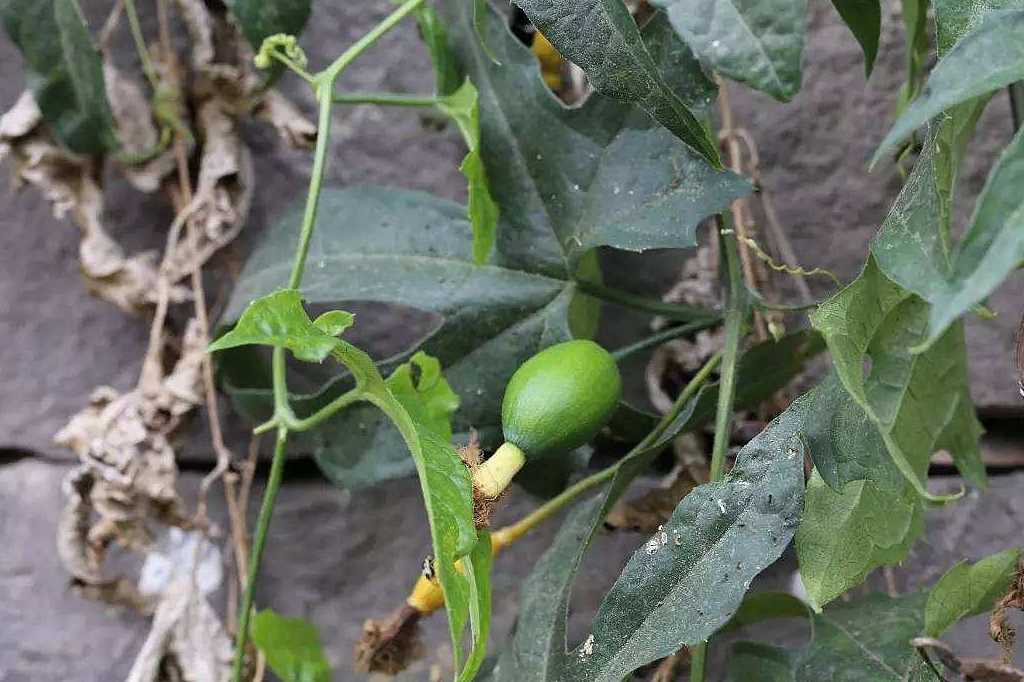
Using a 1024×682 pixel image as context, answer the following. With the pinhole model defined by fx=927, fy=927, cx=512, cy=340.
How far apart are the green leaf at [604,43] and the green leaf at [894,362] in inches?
5.5

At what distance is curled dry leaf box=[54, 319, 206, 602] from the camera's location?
73 centimetres

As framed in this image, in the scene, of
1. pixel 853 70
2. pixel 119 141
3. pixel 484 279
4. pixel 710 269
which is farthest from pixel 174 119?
pixel 853 70

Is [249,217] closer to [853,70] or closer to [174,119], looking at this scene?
[174,119]

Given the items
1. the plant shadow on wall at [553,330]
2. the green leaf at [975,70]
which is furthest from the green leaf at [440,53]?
the green leaf at [975,70]

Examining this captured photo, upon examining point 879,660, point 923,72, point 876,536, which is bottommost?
point 879,660

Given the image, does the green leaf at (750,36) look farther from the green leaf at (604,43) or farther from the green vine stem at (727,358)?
the green vine stem at (727,358)

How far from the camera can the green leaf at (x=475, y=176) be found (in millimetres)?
619

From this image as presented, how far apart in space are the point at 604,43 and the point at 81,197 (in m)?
0.53

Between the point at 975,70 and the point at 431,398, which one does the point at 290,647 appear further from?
the point at 975,70

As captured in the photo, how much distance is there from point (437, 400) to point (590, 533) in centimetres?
12

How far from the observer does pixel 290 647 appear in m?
0.75

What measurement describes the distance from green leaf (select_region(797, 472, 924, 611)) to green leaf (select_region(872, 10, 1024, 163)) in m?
0.21

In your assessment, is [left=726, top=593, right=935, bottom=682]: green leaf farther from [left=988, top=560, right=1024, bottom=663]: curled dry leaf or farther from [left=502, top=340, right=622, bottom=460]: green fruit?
[left=502, top=340, right=622, bottom=460]: green fruit

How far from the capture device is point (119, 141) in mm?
803
